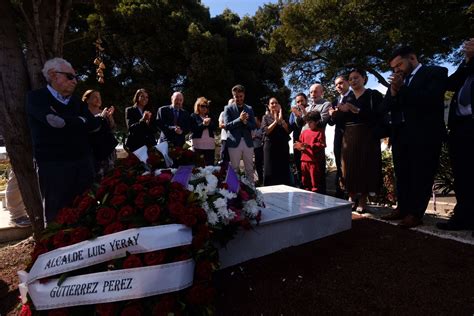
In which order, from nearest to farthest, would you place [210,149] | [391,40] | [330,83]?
[210,149] → [391,40] → [330,83]

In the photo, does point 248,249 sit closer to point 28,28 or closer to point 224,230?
point 224,230

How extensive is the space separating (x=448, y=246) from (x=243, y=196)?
1.96 metres

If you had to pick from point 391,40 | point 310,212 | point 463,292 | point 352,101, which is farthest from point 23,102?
point 391,40

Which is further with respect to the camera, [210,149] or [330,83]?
[330,83]

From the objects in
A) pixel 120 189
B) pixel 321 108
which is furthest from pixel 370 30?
pixel 120 189

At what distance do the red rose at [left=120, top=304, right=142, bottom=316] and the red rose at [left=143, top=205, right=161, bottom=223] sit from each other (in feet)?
1.58

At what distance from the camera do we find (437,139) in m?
3.32

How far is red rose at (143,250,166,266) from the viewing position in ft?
6.00

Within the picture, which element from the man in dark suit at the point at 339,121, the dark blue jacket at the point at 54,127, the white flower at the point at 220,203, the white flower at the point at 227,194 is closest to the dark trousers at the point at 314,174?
the man in dark suit at the point at 339,121

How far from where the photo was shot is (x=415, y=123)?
339 centimetres

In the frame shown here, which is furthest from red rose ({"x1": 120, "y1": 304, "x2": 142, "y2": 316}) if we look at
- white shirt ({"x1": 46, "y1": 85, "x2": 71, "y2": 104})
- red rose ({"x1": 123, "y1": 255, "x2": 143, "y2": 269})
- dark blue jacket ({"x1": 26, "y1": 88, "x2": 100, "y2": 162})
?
white shirt ({"x1": 46, "y1": 85, "x2": 71, "y2": 104})

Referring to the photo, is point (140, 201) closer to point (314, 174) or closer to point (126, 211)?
point (126, 211)

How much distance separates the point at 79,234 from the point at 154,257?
0.53 m

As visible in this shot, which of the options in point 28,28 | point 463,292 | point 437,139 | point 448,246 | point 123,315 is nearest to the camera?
point 123,315
